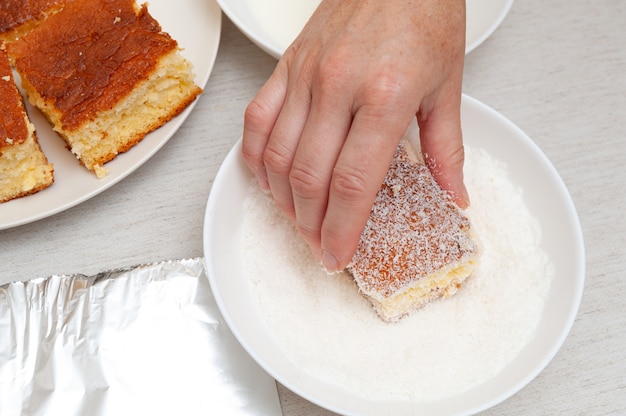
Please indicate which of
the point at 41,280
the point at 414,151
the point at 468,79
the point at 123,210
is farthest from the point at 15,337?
the point at 468,79

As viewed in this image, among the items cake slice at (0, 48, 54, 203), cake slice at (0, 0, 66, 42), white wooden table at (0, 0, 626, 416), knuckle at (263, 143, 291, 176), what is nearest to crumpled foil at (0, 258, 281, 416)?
white wooden table at (0, 0, 626, 416)

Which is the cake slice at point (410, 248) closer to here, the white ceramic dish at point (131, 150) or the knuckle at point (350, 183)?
the knuckle at point (350, 183)

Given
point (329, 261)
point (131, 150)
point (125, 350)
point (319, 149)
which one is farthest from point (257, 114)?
point (125, 350)

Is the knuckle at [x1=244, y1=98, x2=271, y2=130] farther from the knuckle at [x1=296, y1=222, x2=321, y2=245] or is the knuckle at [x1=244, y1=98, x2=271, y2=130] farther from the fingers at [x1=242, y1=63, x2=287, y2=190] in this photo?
the knuckle at [x1=296, y1=222, x2=321, y2=245]

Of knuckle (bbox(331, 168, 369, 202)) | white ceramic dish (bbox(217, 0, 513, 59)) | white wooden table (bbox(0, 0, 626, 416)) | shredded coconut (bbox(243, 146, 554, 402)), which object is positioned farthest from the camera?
white ceramic dish (bbox(217, 0, 513, 59))

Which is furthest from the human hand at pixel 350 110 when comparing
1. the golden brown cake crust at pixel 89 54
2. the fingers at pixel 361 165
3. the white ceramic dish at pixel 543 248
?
the golden brown cake crust at pixel 89 54

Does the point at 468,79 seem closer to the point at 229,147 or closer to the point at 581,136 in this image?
the point at 581,136

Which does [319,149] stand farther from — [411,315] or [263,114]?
[411,315]
